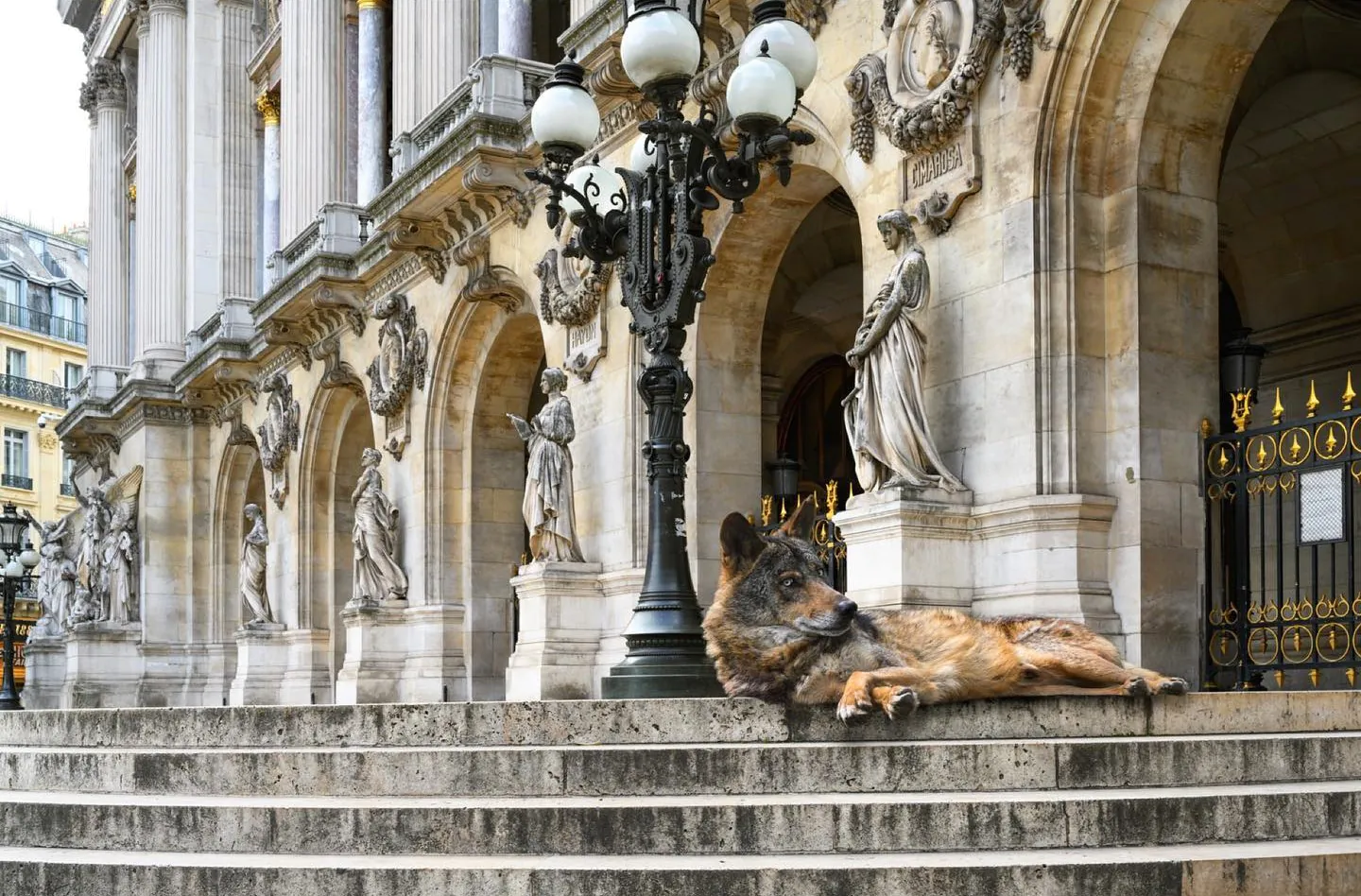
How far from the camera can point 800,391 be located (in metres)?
25.3

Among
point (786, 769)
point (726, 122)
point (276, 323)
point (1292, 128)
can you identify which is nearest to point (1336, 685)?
point (1292, 128)

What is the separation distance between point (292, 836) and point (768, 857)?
202cm

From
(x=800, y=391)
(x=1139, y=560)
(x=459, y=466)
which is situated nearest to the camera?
(x=1139, y=560)

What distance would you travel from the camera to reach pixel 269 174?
Answer: 3325 cm

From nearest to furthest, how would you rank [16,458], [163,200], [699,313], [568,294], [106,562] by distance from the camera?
[699,313] → [568,294] → [106,562] → [163,200] → [16,458]

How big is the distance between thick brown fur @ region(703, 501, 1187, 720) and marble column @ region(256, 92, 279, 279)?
26.2 meters

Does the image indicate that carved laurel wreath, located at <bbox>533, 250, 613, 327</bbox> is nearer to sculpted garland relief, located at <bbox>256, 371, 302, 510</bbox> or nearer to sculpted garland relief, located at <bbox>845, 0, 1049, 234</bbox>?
sculpted garland relief, located at <bbox>845, 0, 1049, 234</bbox>

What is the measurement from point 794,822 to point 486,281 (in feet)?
48.4

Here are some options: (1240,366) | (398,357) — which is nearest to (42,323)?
(398,357)

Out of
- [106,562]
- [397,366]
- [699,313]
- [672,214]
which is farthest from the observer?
[106,562]

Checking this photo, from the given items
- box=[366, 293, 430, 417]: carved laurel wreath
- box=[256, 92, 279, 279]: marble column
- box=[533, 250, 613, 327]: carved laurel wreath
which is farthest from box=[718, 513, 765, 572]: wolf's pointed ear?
box=[256, 92, 279, 279]: marble column

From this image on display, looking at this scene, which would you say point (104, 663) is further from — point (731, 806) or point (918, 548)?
point (731, 806)

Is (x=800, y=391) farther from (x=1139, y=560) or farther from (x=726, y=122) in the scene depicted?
(x=1139, y=560)

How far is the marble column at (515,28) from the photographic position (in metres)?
20.7
